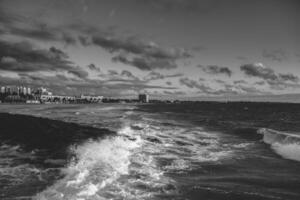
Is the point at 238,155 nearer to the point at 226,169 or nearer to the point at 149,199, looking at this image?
the point at 226,169

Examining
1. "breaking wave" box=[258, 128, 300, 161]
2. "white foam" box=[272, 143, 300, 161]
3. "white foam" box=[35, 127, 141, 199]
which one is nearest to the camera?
"white foam" box=[35, 127, 141, 199]

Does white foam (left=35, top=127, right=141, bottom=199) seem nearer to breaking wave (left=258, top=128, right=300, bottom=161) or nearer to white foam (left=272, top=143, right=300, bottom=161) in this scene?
white foam (left=272, top=143, right=300, bottom=161)

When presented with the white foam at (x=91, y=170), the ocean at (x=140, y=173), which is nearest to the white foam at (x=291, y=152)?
the ocean at (x=140, y=173)

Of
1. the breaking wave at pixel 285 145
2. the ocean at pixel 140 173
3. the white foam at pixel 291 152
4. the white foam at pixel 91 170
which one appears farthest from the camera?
the breaking wave at pixel 285 145

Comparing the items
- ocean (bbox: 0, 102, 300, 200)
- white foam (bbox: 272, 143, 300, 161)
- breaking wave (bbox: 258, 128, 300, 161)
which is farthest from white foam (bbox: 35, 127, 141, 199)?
breaking wave (bbox: 258, 128, 300, 161)

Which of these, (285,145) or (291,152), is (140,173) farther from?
(285,145)

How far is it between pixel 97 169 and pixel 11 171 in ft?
11.8

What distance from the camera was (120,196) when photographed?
8.01m

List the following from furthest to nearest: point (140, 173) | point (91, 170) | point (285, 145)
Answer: point (285, 145), point (140, 173), point (91, 170)

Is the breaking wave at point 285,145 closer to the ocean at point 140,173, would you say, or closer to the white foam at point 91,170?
the ocean at point 140,173

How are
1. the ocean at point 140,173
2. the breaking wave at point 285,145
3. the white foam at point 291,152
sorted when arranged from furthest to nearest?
1. the breaking wave at point 285,145
2. the white foam at point 291,152
3. the ocean at point 140,173

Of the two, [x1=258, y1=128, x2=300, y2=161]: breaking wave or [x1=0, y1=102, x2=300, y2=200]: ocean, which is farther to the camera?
[x1=258, y1=128, x2=300, y2=161]: breaking wave

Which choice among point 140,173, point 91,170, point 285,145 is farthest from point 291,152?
point 91,170

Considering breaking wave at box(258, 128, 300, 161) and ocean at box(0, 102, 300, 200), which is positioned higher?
ocean at box(0, 102, 300, 200)
